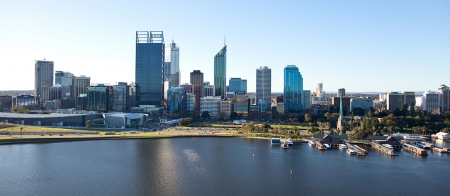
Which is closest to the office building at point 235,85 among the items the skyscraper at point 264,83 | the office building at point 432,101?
the skyscraper at point 264,83

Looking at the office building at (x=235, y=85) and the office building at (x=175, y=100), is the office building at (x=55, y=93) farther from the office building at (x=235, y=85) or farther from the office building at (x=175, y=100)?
the office building at (x=235, y=85)

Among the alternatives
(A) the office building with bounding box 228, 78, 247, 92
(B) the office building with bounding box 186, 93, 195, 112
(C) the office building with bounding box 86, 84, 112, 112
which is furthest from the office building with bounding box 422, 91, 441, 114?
(A) the office building with bounding box 228, 78, 247, 92

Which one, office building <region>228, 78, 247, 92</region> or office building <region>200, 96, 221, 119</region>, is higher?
office building <region>228, 78, 247, 92</region>

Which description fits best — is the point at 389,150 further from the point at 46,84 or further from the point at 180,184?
the point at 46,84

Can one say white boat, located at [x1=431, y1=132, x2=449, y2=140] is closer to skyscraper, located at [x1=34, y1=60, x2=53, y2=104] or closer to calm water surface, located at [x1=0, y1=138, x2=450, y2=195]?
calm water surface, located at [x1=0, y1=138, x2=450, y2=195]

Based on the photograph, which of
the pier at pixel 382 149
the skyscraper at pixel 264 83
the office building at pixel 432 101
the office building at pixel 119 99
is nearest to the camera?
the pier at pixel 382 149

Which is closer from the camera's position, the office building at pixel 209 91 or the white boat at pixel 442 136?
the white boat at pixel 442 136
